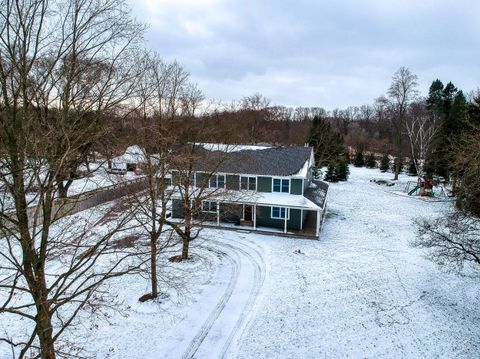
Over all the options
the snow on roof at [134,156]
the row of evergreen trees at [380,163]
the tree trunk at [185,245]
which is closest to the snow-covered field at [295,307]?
the tree trunk at [185,245]

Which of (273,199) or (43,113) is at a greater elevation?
(43,113)

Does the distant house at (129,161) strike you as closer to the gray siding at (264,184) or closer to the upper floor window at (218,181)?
the upper floor window at (218,181)

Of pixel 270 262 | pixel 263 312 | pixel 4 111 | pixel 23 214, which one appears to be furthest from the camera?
pixel 270 262

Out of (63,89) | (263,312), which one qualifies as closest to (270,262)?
(263,312)

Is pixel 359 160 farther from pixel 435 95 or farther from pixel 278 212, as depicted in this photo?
pixel 278 212

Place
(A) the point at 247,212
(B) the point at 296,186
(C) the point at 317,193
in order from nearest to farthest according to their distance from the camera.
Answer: (B) the point at 296,186
(A) the point at 247,212
(C) the point at 317,193

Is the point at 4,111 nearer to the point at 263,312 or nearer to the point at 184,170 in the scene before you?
the point at 263,312

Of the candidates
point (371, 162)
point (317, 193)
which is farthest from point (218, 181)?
point (371, 162)
